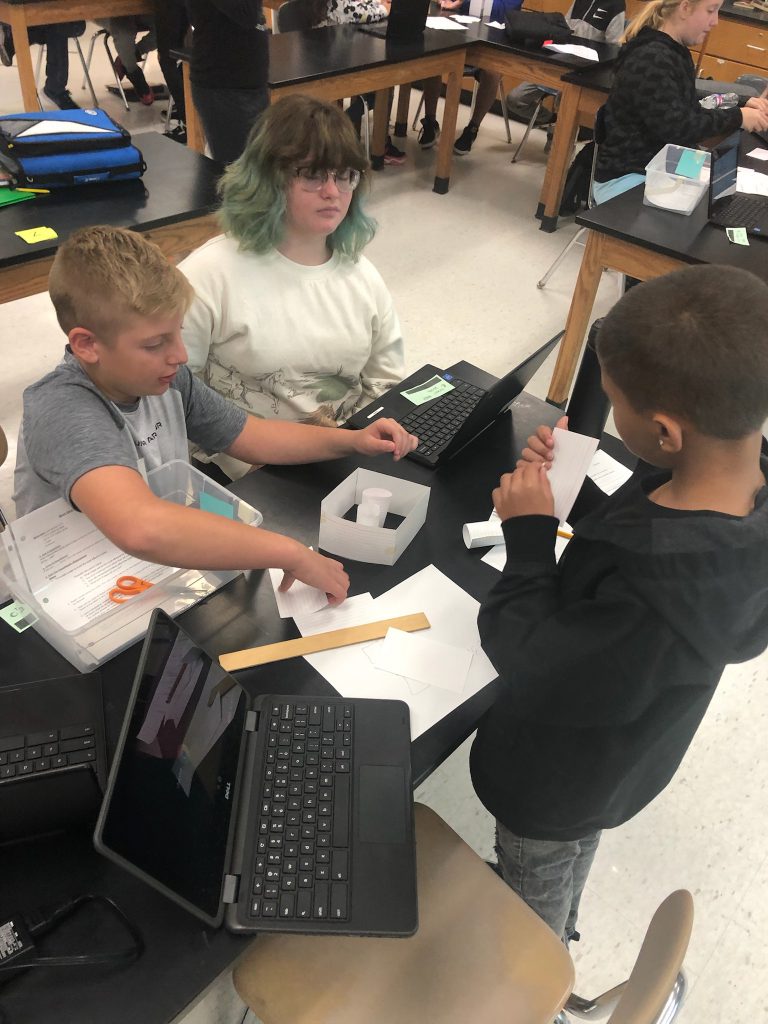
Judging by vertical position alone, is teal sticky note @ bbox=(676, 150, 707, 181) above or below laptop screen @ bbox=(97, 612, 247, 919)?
above

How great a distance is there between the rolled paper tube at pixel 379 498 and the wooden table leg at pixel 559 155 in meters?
3.45

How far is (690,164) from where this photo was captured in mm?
2652

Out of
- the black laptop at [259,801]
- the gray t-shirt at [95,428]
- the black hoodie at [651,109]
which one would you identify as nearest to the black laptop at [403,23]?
the black hoodie at [651,109]

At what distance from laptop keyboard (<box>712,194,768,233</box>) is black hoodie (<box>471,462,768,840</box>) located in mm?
2000

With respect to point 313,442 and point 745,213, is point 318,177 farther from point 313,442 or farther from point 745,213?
point 745,213

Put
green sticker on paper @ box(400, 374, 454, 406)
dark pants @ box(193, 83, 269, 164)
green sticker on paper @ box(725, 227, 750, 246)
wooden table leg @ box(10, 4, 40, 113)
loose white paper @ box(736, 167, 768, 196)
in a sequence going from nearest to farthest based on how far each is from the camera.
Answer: green sticker on paper @ box(400, 374, 454, 406)
green sticker on paper @ box(725, 227, 750, 246)
loose white paper @ box(736, 167, 768, 196)
dark pants @ box(193, 83, 269, 164)
wooden table leg @ box(10, 4, 40, 113)

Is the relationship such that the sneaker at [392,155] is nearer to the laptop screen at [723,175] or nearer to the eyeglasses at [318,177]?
the laptop screen at [723,175]

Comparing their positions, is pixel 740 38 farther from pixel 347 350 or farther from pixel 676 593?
pixel 676 593

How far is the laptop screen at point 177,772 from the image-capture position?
29.3 inches

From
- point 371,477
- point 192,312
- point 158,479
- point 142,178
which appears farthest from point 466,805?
point 142,178

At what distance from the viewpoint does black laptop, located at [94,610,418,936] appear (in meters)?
0.78

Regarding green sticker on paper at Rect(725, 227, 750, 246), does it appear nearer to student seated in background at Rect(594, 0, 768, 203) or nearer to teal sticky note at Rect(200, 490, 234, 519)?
student seated in background at Rect(594, 0, 768, 203)

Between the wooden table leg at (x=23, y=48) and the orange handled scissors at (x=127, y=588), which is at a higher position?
the wooden table leg at (x=23, y=48)

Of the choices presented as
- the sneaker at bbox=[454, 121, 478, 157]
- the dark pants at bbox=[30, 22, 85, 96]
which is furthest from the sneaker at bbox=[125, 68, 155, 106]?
the sneaker at bbox=[454, 121, 478, 157]
